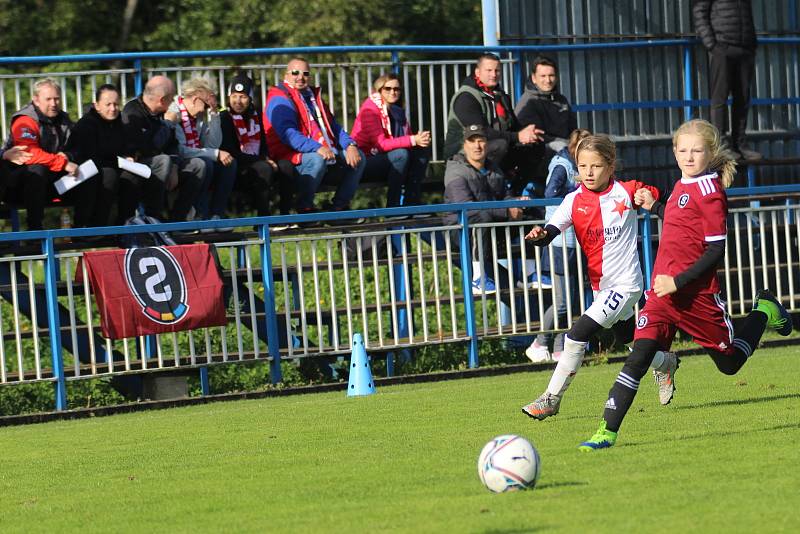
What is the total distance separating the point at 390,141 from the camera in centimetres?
1562

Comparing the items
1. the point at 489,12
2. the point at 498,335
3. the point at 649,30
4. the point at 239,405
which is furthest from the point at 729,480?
the point at 649,30

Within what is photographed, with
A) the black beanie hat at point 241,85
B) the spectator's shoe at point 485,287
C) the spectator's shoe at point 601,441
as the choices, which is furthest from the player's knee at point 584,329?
the black beanie hat at point 241,85

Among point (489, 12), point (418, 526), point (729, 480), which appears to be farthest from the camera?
point (489, 12)

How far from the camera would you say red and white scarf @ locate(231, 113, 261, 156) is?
1484cm

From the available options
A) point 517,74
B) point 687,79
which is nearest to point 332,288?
point 517,74

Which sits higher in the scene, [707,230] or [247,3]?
[247,3]

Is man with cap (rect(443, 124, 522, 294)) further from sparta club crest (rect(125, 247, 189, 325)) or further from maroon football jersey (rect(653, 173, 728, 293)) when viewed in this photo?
maroon football jersey (rect(653, 173, 728, 293))

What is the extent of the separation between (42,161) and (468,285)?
13.4 feet

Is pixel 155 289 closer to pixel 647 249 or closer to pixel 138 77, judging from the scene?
pixel 138 77

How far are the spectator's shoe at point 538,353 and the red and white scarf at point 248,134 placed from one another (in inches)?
135

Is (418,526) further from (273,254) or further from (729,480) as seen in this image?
(273,254)

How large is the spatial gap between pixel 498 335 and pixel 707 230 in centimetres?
554

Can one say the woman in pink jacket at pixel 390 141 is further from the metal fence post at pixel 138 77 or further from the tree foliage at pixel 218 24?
the tree foliage at pixel 218 24

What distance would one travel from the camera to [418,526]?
6.13 metres
